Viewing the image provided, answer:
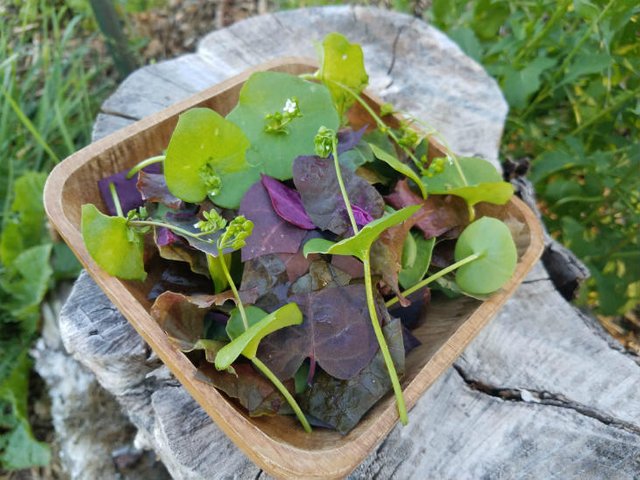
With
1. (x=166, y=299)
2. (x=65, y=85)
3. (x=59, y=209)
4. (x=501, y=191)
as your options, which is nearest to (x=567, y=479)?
(x=501, y=191)

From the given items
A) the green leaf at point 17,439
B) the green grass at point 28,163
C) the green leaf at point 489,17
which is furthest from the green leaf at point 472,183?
the green leaf at point 17,439

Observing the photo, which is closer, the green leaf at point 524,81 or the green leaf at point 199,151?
the green leaf at point 199,151

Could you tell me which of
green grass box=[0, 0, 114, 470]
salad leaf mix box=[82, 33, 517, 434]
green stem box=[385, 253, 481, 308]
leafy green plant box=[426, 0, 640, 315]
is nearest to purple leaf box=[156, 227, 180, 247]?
salad leaf mix box=[82, 33, 517, 434]

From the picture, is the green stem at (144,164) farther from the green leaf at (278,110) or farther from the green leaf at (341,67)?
the green leaf at (341,67)

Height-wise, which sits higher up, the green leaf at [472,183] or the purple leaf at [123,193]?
the purple leaf at [123,193]

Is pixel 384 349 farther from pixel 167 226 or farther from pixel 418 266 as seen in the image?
pixel 167 226

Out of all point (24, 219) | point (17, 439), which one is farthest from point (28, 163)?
point (17, 439)

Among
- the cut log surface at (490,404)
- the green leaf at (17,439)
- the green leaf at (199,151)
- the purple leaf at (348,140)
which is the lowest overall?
the green leaf at (17,439)
